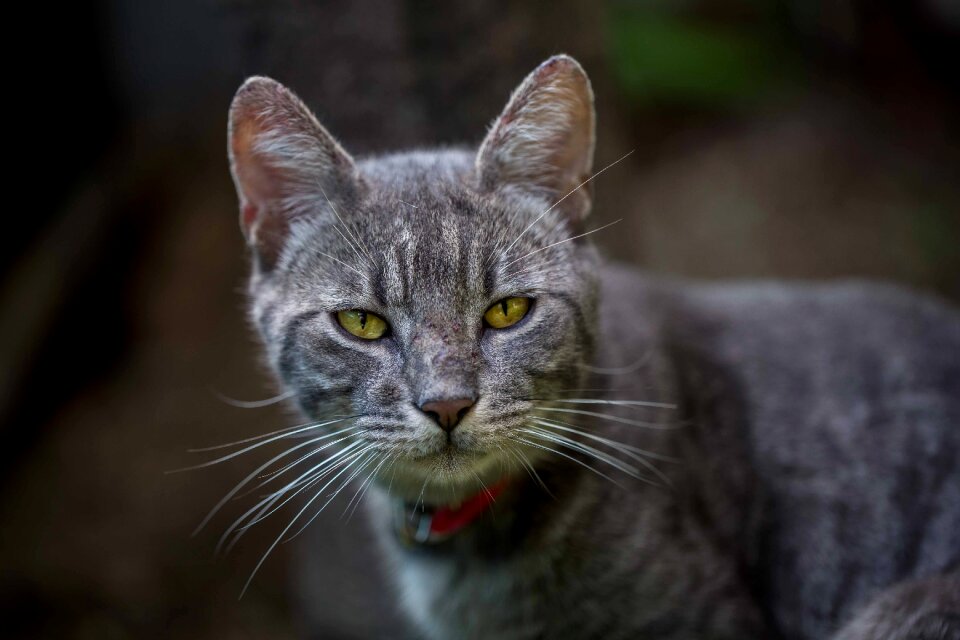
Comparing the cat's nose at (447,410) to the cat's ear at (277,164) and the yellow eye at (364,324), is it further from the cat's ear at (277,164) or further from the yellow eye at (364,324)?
the cat's ear at (277,164)

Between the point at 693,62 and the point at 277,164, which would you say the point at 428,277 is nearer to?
the point at 277,164

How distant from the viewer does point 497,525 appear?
269cm

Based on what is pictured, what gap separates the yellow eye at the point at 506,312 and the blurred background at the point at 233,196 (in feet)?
4.62

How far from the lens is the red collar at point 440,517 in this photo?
263 centimetres

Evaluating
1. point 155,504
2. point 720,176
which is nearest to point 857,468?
point 155,504

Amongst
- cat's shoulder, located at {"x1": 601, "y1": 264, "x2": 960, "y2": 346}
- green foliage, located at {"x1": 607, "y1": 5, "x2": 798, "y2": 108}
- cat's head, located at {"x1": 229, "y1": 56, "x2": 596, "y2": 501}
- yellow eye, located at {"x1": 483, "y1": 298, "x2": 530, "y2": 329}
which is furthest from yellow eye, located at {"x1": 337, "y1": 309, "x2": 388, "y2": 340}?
green foliage, located at {"x1": 607, "y1": 5, "x2": 798, "y2": 108}

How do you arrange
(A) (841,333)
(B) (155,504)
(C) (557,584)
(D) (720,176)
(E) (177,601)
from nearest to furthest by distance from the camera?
(C) (557,584), (A) (841,333), (E) (177,601), (B) (155,504), (D) (720,176)

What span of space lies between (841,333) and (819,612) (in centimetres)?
93

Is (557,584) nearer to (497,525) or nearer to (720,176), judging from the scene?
(497,525)

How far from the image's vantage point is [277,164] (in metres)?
2.53

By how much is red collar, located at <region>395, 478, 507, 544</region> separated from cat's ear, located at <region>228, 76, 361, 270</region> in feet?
2.92

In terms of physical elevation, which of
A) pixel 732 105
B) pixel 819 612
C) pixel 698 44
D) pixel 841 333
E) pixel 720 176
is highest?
pixel 698 44

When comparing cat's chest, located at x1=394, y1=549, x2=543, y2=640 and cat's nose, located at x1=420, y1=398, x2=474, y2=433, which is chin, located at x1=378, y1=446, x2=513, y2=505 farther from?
cat's chest, located at x1=394, y1=549, x2=543, y2=640

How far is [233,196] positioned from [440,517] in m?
4.09
